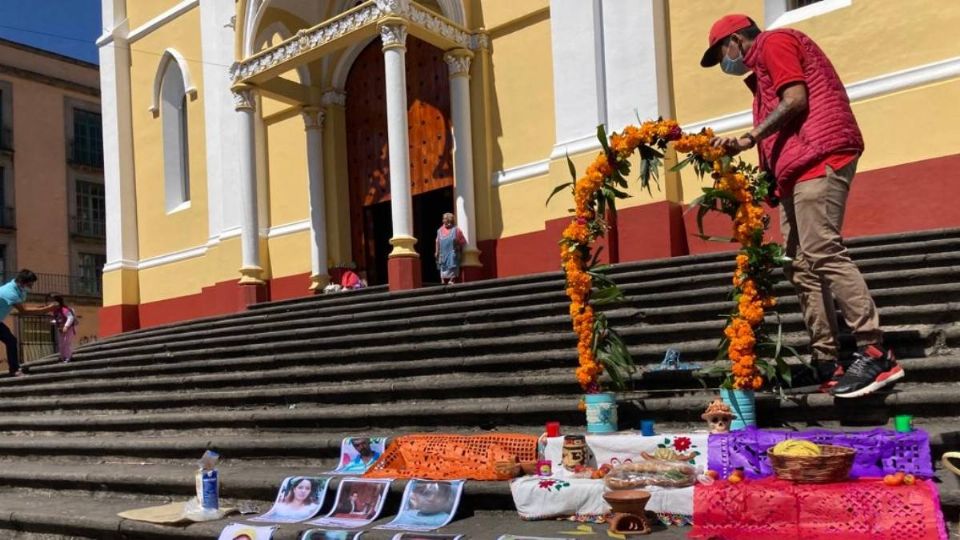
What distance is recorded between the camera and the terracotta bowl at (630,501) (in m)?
4.00

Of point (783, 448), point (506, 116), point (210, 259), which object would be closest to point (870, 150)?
point (506, 116)

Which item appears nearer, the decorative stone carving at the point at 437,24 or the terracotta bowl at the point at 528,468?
the terracotta bowl at the point at 528,468

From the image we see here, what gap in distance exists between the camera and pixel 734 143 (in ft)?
16.4

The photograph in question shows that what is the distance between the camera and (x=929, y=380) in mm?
4918

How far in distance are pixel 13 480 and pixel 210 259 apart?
9.21 metres

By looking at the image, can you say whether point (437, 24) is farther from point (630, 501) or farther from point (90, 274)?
point (90, 274)

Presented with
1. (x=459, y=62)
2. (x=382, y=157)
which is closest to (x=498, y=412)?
(x=459, y=62)

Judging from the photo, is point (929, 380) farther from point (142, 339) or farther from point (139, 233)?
point (139, 233)

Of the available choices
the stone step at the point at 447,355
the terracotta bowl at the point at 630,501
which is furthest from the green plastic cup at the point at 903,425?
the stone step at the point at 447,355

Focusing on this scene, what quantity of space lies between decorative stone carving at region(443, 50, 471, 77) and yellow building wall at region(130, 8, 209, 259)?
6542 mm

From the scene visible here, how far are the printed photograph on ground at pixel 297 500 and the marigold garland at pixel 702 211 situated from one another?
1836 millimetres

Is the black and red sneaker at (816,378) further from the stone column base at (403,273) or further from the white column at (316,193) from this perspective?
the white column at (316,193)

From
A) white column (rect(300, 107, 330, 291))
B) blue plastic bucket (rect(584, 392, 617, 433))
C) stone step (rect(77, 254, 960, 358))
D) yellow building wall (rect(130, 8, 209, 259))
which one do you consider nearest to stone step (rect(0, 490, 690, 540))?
blue plastic bucket (rect(584, 392, 617, 433))

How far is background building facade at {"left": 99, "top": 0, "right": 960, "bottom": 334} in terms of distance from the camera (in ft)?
30.5
